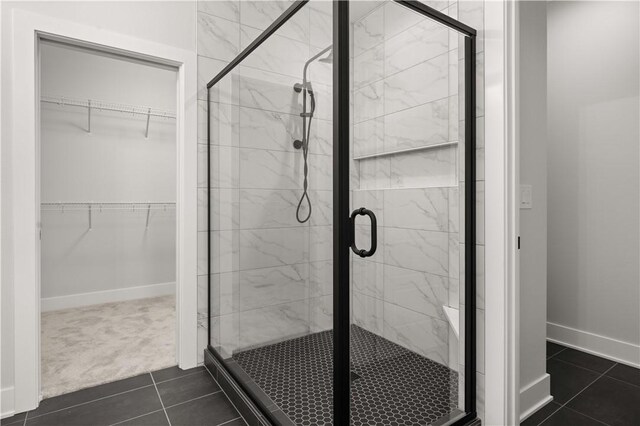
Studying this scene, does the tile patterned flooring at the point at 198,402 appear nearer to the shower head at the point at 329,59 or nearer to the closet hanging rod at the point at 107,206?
the shower head at the point at 329,59

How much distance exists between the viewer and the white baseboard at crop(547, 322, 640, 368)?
227 cm

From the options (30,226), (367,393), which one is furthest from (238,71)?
(367,393)

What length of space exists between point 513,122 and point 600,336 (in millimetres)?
1931

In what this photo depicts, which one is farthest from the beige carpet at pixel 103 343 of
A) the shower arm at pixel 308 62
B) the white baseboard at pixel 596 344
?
the white baseboard at pixel 596 344

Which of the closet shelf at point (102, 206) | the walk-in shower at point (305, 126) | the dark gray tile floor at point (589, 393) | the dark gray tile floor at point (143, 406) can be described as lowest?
the dark gray tile floor at point (143, 406)

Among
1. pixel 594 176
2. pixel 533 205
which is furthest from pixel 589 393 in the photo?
pixel 594 176

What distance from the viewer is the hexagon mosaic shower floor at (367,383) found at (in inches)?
54.6

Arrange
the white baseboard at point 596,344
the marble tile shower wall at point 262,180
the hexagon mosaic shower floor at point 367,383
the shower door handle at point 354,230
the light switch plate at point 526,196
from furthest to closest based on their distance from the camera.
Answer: the white baseboard at point 596,344 < the light switch plate at point 526,196 < the marble tile shower wall at point 262,180 < the hexagon mosaic shower floor at point 367,383 < the shower door handle at point 354,230

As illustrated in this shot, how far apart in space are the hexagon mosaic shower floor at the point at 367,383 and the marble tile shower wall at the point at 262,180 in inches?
4.9

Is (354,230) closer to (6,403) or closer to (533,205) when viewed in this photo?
(533,205)

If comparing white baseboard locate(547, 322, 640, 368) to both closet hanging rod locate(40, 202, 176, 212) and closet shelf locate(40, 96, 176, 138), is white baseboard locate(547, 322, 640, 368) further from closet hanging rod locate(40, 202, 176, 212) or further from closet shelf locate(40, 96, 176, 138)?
closet shelf locate(40, 96, 176, 138)

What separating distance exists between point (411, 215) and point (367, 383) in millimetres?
724

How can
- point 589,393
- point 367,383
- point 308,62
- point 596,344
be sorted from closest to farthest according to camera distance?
point 367,383, point 308,62, point 589,393, point 596,344

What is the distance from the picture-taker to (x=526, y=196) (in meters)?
1.69
